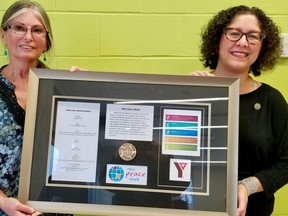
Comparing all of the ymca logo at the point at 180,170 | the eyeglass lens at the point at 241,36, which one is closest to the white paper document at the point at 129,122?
the ymca logo at the point at 180,170

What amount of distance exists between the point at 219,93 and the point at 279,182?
0.37m

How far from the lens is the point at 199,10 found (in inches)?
62.4

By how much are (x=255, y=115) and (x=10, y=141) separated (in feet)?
2.71

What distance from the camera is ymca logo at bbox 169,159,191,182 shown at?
1.06 m

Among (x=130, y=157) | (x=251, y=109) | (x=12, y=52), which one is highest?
(x=12, y=52)

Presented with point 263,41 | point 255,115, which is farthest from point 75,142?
point 263,41

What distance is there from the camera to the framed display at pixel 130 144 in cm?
105

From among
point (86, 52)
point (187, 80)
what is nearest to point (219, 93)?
point (187, 80)

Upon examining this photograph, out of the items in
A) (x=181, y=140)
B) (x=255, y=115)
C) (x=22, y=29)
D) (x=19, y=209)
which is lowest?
(x=19, y=209)

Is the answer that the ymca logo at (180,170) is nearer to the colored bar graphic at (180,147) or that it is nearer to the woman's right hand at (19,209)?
the colored bar graphic at (180,147)

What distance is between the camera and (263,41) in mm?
1261

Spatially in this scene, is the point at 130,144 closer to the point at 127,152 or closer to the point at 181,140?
the point at 127,152

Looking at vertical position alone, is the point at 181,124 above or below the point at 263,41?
below

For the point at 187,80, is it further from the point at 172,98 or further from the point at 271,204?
the point at 271,204
